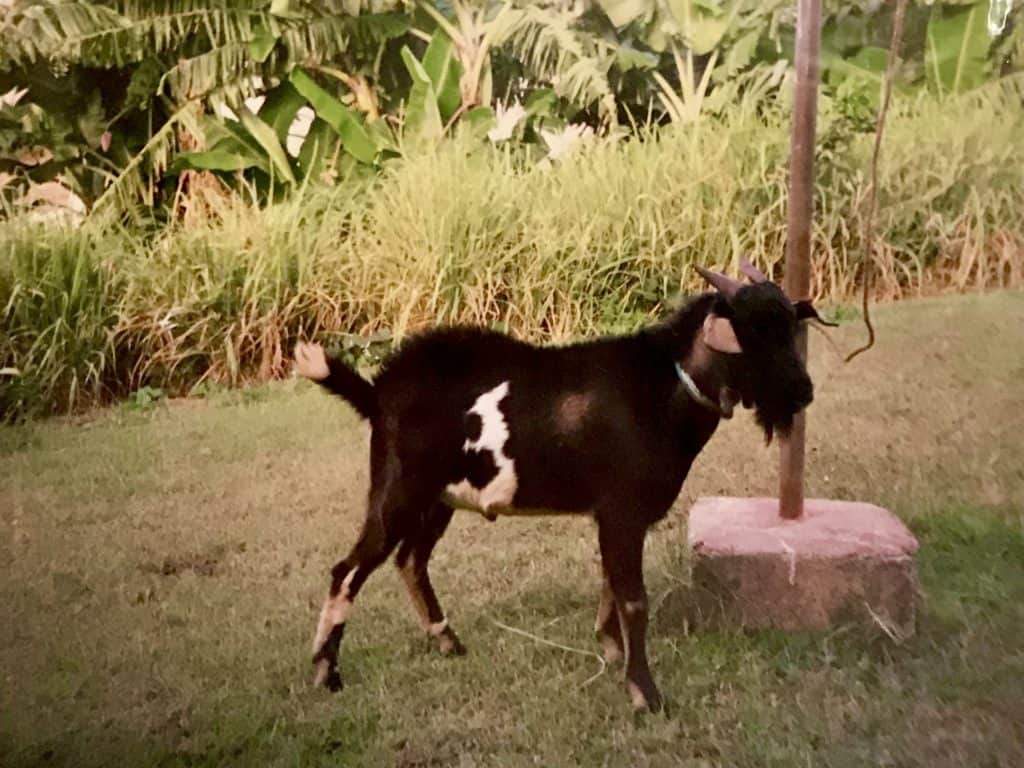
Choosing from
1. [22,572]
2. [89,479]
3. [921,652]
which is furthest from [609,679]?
[89,479]

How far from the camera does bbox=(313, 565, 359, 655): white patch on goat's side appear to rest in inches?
67.6

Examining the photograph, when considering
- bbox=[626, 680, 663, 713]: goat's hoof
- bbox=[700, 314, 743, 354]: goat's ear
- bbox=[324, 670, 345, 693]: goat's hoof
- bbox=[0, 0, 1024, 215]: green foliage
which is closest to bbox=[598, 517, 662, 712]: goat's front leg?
bbox=[626, 680, 663, 713]: goat's hoof

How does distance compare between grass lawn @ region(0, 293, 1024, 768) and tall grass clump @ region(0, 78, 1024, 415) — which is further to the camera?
tall grass clump @ region(0, 78, 1024, 415)

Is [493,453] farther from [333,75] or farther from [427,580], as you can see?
[333,75]

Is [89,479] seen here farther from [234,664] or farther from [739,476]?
[739,476]

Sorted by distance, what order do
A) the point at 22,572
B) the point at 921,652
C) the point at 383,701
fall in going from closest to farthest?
1. the point at 383,701
2. the point at 921,652
3. the point at 22,572

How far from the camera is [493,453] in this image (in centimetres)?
166

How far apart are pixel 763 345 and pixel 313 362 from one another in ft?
2.34

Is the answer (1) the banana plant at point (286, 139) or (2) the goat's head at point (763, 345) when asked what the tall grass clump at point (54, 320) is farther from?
(2) the goat's head at point (763, 345)

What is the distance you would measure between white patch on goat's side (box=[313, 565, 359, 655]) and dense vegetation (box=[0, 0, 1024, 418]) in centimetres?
100

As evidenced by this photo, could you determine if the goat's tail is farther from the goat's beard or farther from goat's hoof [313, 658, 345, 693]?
the goat's beard

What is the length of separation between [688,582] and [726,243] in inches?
42.7

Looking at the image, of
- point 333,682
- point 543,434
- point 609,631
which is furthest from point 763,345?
point 333,682

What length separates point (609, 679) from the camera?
1753 mm
